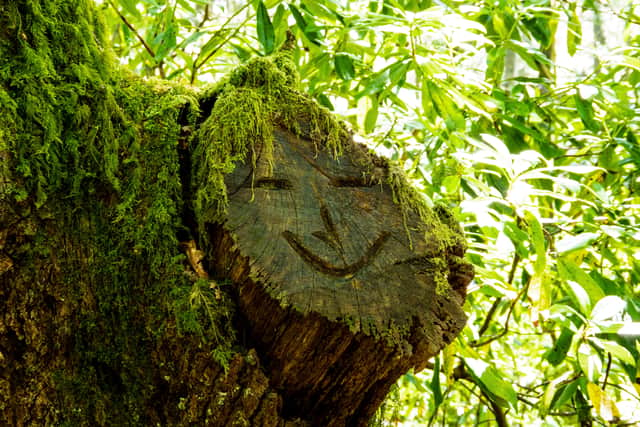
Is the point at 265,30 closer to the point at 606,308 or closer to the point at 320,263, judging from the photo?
the point at 320,263

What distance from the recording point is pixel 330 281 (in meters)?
0.93

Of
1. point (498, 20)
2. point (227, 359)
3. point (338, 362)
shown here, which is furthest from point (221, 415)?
point (498, 20)

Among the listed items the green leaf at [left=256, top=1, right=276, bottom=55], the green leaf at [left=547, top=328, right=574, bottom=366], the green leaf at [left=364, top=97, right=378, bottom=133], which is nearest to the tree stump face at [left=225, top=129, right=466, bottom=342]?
the green leaf at [left=256, top=1, right=276, bottom=55]

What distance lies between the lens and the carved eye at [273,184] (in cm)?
103

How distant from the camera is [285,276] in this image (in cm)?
91

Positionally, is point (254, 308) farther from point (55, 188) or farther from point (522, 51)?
point (522, 51)

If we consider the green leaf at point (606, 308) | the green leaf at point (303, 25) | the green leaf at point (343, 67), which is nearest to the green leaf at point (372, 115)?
the green leaf at point (343, 67)

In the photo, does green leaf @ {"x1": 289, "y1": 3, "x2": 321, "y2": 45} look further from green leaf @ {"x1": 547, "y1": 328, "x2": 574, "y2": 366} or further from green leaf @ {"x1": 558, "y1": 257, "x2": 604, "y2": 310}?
green leaf @ {"x1": 547, "y1": 328, "x2": 574, "y2": 366}

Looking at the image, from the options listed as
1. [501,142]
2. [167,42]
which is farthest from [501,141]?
[167,42]

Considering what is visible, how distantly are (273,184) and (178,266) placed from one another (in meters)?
0.24

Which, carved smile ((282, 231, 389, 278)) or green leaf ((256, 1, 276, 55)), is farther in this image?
green leaf ((256, 1, 276, 55))

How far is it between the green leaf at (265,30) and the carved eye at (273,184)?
1.85 ft

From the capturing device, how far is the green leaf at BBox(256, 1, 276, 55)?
4.70 feet

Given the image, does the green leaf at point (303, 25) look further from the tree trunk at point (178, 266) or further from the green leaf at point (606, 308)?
the green leaf at point (606, 308)
